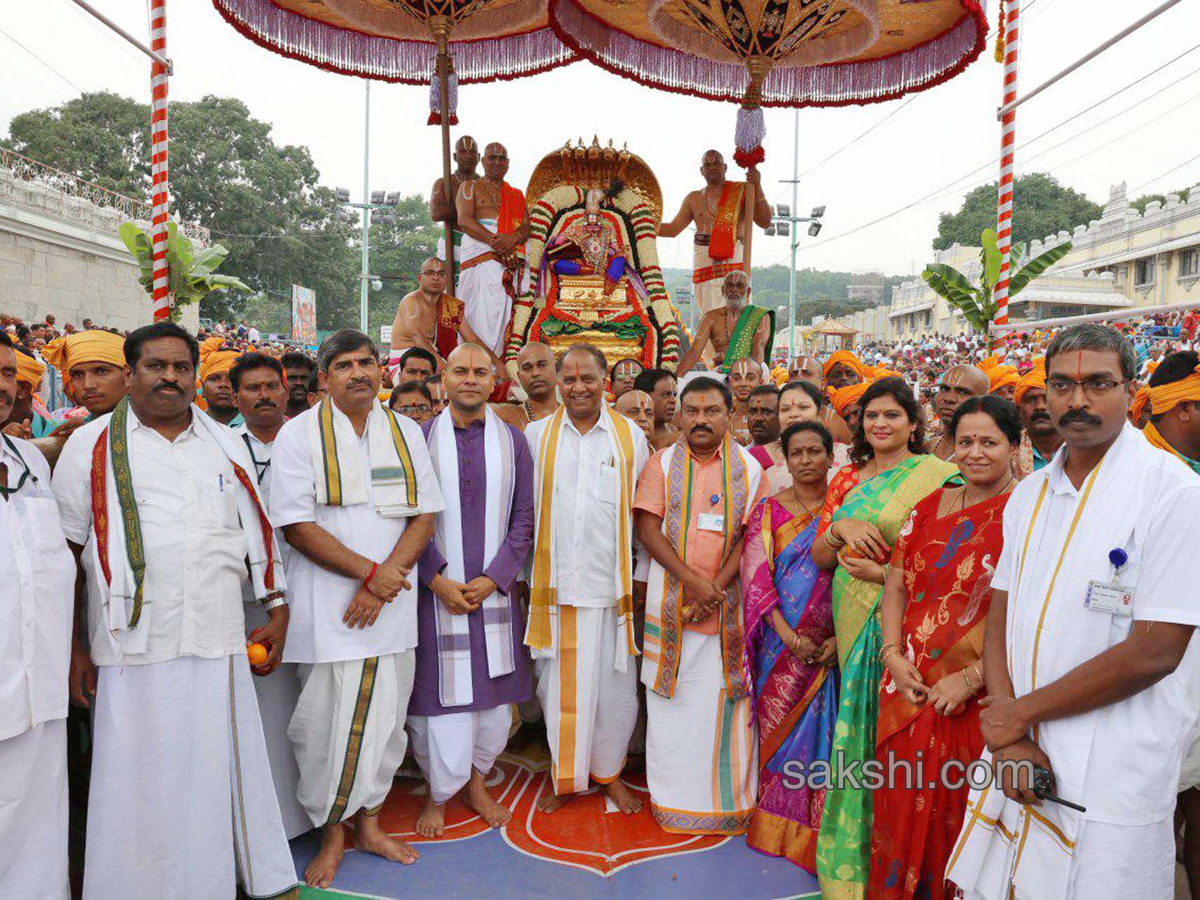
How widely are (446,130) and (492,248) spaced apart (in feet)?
3.53

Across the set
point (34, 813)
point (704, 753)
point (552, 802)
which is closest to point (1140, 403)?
point (704, 753)

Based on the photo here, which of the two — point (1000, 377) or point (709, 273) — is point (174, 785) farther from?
point (709, 273)

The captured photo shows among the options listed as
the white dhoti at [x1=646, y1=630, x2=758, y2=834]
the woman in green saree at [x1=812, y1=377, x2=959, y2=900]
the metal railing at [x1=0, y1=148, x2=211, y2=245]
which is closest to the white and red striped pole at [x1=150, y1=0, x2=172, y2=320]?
the white dhoti at [x1=646, y1=630, x2=758, y2=834]


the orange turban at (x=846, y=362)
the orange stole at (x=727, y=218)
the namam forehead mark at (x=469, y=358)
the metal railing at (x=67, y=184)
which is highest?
the metal railing at (x=67, y=184)

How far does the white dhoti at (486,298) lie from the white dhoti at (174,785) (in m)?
4.60

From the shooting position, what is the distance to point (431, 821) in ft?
11.7

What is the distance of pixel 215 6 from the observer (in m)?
6.88

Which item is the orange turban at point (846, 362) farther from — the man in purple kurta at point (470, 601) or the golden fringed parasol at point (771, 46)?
the man in purple kurta at point (470, 601)

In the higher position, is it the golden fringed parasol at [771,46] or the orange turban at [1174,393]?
the golden fringed parasol at [771,46]

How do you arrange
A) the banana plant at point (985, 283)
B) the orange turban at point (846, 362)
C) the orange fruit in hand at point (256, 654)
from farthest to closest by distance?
the banana plant at point (985, 283) < the orange turban at point (846, 362) < the orange fruit in hand at point (256, 654)

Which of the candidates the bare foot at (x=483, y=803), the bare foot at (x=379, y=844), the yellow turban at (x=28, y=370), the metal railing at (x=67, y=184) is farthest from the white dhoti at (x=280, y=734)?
the metal railing at (x=67, y=184)

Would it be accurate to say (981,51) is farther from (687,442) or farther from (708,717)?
(708,717)

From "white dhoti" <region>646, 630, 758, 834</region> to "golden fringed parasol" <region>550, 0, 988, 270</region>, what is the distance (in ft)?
15.1

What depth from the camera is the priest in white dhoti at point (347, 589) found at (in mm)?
3225
